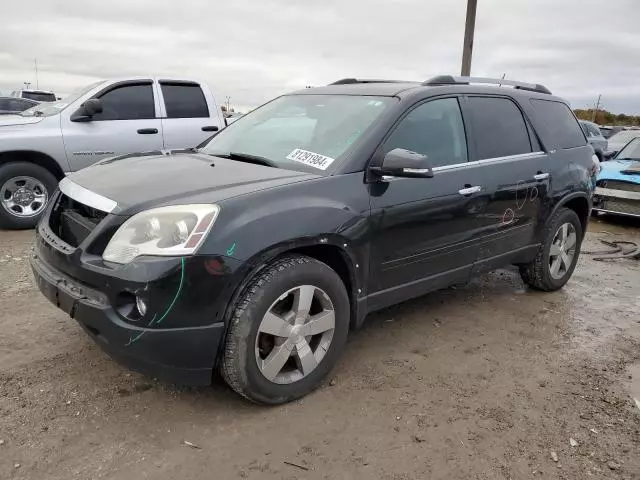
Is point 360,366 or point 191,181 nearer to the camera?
point 191,181

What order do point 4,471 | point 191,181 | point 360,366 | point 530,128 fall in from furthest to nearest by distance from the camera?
1. point 530,128
2. point 360,366
3. point 191,181
4. point 4,471

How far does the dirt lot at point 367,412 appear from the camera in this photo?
2.47m

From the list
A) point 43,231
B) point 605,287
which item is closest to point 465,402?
point 43,231

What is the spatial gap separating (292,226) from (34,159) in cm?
529

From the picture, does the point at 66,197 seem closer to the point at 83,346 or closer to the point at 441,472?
the point at 83,346

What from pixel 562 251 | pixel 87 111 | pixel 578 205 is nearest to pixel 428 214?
pixel 562 251

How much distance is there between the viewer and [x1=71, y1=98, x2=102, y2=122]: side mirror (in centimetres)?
664

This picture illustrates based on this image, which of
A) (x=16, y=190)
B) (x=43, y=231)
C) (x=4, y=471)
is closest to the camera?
(x=4, y=471)

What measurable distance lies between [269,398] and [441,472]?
92 cm

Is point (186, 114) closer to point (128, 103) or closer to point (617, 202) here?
point (128, 103)

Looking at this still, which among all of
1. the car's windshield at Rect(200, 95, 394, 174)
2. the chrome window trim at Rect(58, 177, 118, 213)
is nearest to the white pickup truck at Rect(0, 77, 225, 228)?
the car's windshield at Rect(200, 95, 394, 174)

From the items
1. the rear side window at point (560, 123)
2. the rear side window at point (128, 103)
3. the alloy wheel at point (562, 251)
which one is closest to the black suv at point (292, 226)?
the rear side window at point (560, 123)

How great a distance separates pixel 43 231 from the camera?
10.3 ft

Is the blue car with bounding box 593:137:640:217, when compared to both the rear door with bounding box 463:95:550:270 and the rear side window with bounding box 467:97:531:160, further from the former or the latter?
the rear side window with bounding box 467:97:531:160
